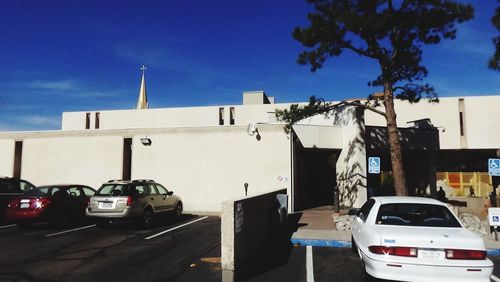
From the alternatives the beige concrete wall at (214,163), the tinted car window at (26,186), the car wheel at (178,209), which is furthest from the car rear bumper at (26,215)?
the beige concrete wall at (214,163)

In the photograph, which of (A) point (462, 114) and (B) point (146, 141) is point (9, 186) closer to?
(B) point (146, 141)

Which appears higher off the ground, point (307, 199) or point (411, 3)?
point (411, 3)

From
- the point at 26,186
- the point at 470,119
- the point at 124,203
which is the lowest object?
the point at 124,203

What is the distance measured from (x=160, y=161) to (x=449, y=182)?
27.8 metres

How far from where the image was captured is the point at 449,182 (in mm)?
35312

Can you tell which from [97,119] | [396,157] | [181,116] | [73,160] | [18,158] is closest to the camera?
[396,157]

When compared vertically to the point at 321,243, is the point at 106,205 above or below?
above

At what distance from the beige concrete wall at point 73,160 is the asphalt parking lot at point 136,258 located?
6325 millimetres

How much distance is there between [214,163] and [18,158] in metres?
10.3

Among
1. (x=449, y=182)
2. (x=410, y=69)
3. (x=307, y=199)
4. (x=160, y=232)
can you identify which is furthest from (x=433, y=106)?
(x=160, y=232)

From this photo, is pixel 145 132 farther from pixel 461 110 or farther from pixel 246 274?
pixel 461 110

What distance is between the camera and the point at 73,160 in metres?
19.0

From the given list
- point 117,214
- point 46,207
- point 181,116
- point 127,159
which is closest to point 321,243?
point 117,214

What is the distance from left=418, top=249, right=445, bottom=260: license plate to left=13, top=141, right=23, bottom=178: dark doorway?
64.6 ft
